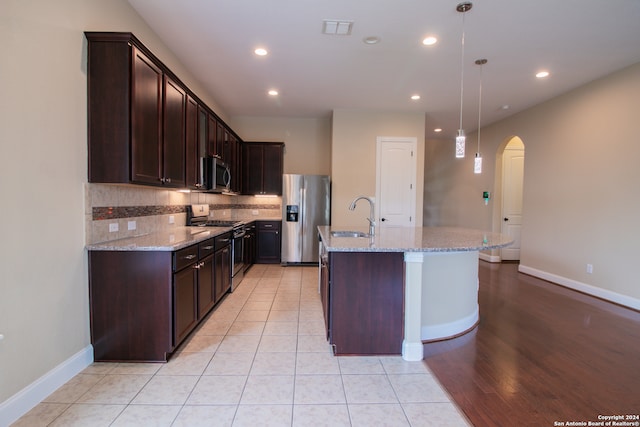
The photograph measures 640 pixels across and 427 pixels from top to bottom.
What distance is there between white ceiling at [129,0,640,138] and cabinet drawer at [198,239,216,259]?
206 centimetres

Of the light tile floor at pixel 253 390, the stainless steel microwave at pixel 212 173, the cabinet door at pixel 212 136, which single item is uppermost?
the cabinet door at pixel 212 136

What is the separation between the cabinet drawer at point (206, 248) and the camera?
262cm

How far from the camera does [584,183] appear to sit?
393cm

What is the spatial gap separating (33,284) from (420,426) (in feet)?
7.62

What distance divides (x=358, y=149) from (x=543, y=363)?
Answer: 384 cm

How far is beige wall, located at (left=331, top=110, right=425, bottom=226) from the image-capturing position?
5062 millimetres

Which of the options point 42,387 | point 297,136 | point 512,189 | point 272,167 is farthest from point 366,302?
point 512,189

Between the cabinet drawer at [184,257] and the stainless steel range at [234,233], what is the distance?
1.20 metres

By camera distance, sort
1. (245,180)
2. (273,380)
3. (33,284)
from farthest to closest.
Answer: (245,180)
(273,380)
(33,284)

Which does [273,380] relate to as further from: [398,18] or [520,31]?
[520,31]

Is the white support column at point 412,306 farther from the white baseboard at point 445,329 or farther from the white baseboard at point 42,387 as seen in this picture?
the white baseboard at point 42,387

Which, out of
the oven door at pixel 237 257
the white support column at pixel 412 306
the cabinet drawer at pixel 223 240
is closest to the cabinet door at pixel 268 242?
the oven door at pixel 237 257

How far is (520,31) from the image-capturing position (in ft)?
8.81

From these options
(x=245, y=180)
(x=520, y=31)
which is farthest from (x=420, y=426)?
(x=245, y=180)
